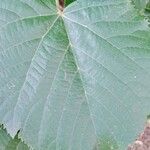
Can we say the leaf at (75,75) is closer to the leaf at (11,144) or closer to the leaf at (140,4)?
the leaf at (140,4)

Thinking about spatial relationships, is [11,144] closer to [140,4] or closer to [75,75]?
[75,75]

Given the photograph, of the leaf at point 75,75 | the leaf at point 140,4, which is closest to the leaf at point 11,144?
the leaf at point 75,75

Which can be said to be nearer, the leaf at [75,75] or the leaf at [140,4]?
the leaf at [75,75]

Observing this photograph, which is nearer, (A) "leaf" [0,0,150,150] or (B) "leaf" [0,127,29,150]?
(A) "leaf" [0,0,150,150]

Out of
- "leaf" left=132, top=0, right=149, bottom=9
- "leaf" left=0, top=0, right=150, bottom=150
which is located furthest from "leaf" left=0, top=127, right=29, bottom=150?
"leaf" left=132, top=0, right=149, bottom=9

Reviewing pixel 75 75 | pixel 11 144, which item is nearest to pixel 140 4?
pixel 75 75

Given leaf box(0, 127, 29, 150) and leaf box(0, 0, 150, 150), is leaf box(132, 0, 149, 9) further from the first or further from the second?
leaf box(0, 127, 29, 150)

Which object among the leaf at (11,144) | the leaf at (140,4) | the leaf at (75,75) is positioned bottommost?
the leaf at (11,144)

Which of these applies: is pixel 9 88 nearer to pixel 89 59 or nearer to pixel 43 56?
pixel 43 56
